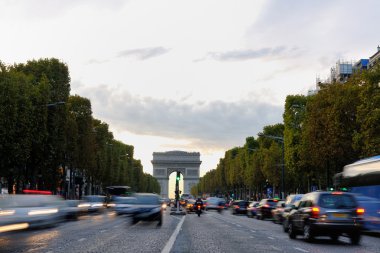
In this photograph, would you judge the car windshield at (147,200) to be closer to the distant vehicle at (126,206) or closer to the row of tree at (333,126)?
the distant vehicle at (126,206)

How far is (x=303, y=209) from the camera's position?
74.1ft

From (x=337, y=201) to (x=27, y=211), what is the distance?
1020 centimetres

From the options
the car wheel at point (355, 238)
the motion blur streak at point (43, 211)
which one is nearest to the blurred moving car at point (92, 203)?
the motion blur streak at point (43, 211)

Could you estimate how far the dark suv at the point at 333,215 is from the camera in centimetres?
2109

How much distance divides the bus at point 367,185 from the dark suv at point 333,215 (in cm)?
724

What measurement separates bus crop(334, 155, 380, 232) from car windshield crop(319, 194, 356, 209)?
7.49 m

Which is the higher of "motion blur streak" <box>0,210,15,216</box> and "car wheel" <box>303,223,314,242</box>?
"motion blur streak" <box>0,210,15,216</box>

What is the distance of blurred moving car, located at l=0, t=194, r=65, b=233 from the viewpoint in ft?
55.2

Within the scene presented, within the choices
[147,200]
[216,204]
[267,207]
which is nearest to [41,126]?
[267,207]

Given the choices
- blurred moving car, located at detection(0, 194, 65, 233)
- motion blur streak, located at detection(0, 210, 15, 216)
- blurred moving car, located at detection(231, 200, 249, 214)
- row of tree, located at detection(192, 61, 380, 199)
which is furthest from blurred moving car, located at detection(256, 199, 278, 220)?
motion blur streak, located at detection(0, 210, 15, 216)

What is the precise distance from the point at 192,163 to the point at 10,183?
14118 centimetres

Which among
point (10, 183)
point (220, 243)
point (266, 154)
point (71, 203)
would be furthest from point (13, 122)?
point (266, 154)

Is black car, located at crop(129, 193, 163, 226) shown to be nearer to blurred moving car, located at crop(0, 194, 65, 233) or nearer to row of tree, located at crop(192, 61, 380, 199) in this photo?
blurred moving car, located at crop(0, 194, 65, 233)

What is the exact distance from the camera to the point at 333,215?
69.2 ft
